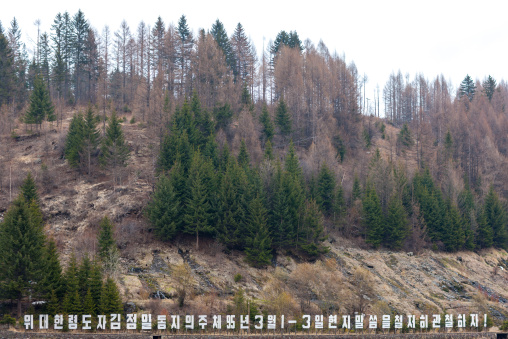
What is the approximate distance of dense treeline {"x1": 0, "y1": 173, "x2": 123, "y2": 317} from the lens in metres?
35.0

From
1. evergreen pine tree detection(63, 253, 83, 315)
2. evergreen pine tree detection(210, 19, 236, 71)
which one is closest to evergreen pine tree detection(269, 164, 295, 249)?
evergreen pine tree detection(63, 253, 83, 315)

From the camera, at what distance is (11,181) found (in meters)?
57.2

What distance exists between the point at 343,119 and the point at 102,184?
53.9 meters

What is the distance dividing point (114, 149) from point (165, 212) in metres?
Answer: 14.6

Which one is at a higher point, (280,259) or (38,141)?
(38,141)

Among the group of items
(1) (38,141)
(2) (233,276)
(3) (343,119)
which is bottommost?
(2) (233,276)

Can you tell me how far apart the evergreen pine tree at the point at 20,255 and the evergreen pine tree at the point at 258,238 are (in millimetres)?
22192

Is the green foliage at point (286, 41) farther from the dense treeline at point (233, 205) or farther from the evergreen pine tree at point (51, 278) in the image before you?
the evergreen pine tree at point (51, 278)

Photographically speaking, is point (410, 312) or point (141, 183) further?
point (141, 183)

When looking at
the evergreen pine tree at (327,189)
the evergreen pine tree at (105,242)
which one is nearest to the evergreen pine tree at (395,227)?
the evergreen pine tree at (327,189)

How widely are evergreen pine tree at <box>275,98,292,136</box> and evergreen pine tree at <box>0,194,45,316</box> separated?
5159 centimetres

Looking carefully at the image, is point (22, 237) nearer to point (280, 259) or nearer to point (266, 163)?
point (280, 259)

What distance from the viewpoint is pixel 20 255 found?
35.1 meters

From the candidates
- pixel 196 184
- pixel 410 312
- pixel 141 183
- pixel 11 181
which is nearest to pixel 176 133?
pixel 141 183
